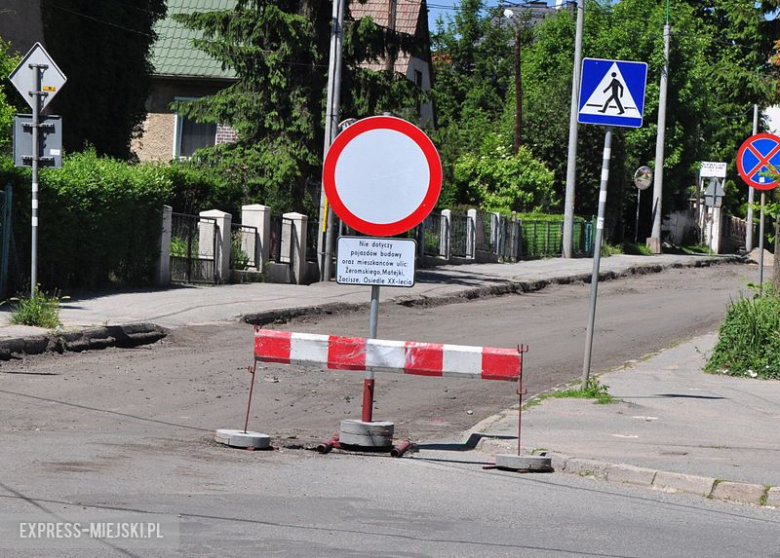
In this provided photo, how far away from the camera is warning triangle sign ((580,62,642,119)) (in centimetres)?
1155

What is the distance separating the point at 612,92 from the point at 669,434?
3.74 m

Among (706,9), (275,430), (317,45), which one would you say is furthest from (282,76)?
(706,9)

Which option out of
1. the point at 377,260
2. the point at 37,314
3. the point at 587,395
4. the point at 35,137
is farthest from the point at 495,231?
the point at 377,260

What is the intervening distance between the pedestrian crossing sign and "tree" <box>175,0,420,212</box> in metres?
16.0

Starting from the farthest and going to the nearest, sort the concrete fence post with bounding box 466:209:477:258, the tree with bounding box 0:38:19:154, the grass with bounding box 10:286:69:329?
the concrete fence post with bounding box 466:209:477:258 → the tree with bounding box 0:38:19:154 → the grass with bounding box 10:286:69:329

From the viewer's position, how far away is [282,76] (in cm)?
2758

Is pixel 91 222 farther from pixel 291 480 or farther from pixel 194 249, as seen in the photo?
pixel 291 480

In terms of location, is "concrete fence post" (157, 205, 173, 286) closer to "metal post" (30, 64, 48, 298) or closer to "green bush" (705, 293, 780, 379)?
"metal post" (30, 64, 48, 298)

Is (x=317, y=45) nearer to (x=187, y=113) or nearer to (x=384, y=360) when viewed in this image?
(x=187, y=113)

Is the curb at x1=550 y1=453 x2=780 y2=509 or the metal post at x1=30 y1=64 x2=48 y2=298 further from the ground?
the metal post at x1=30 y1=64 x2=48 y2=298

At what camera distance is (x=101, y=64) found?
103ft

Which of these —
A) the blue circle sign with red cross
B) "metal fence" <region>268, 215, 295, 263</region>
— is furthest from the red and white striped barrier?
"metal fence" <region>268, 215, 295, 263</region>

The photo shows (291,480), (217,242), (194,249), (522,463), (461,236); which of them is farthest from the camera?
(461,236)

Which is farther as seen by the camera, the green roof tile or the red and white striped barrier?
the green roof tile
